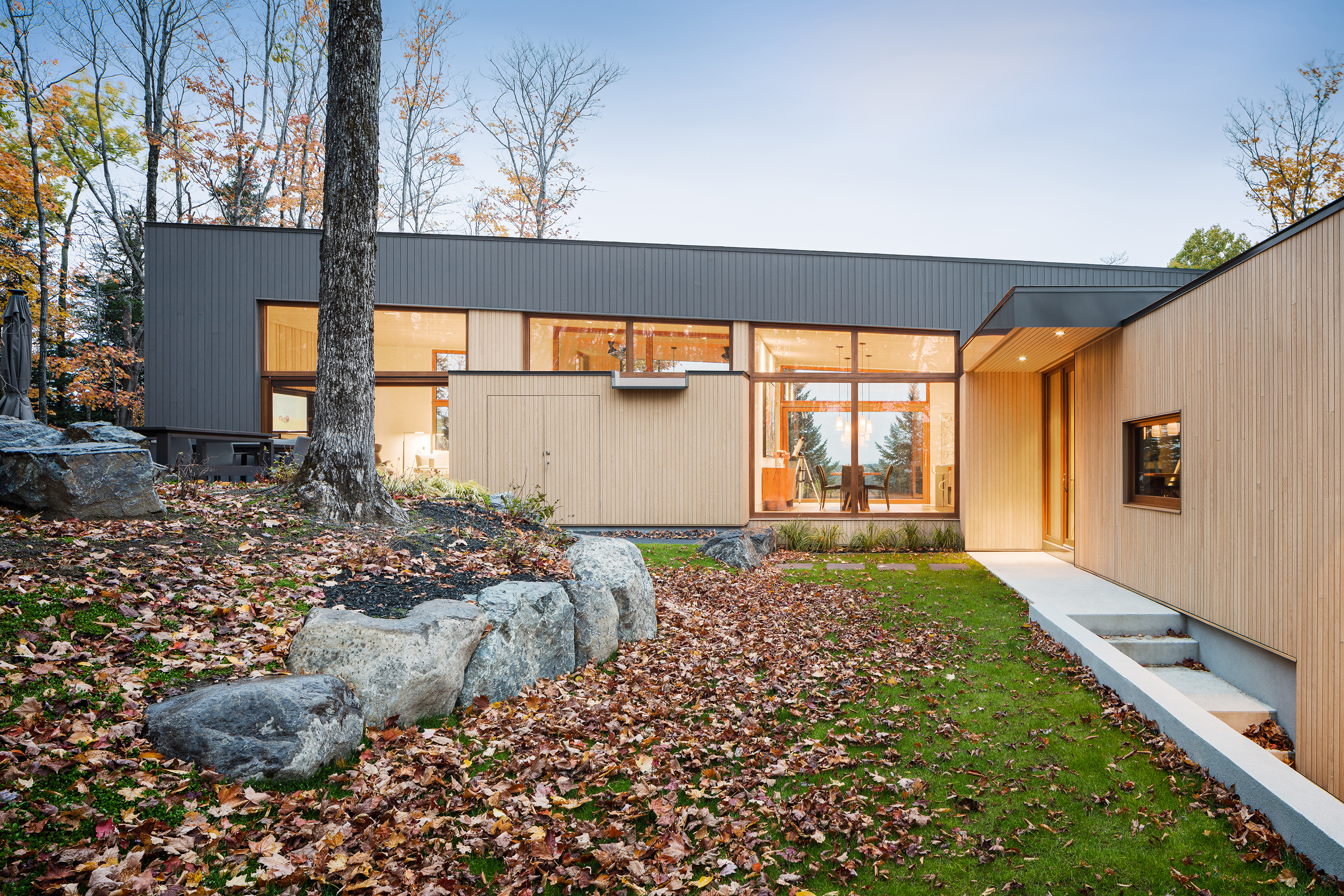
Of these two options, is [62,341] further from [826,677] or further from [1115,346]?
[1115,346]

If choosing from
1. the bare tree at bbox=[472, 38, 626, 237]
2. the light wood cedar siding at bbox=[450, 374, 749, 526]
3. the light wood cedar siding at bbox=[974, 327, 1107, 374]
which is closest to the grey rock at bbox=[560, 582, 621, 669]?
the light wood cedar siding at bbox=[974, 327, 1107, 374]

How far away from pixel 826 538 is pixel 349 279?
801 centimetres

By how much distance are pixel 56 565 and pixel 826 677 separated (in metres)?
4.60

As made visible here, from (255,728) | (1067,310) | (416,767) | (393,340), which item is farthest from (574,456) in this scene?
(255,728)

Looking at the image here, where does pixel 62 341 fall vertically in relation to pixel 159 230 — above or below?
below

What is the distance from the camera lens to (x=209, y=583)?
354 centimetres

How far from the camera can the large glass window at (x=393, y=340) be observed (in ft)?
37.6

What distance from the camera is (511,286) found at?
11719mm

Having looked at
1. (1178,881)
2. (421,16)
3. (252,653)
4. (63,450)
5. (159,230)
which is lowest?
(1178,881)

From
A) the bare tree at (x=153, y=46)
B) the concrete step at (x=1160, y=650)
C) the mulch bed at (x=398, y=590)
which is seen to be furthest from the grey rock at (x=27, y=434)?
the bare tree at (x=153, y=46)

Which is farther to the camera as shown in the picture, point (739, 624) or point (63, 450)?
point (739, 624)

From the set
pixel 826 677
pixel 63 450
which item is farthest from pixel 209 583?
pixel 826 677

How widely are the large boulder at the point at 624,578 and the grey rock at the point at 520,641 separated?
0.52m

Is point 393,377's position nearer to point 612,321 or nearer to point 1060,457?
point 612,321
